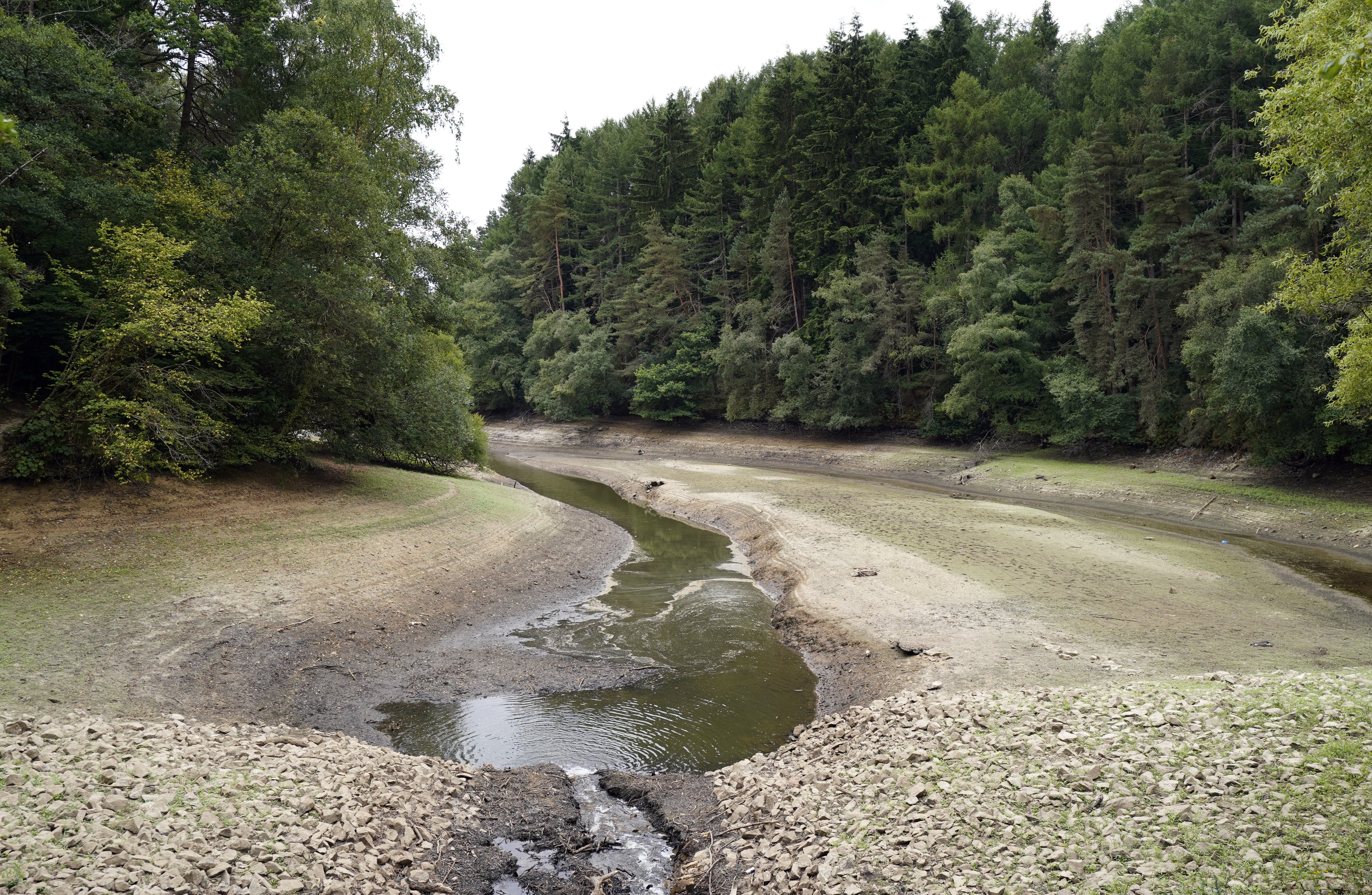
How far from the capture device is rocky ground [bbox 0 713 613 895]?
573 cm

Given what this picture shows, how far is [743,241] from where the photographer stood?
59.1 m

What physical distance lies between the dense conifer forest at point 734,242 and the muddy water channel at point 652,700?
8.77 meters

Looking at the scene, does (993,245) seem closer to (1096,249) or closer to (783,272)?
(1096,249)

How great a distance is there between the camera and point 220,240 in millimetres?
18375

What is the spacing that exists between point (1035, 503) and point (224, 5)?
113 feet

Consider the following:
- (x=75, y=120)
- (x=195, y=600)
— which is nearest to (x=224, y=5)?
(x=75, y=120)

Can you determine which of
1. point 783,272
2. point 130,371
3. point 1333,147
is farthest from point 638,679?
point 783,272

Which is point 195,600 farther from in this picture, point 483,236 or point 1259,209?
point 483,236

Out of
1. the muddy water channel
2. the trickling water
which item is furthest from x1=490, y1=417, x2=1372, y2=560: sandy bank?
the trickling water

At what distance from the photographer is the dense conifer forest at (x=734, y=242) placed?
49.1 ft

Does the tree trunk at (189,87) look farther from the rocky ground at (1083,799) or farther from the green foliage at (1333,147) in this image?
the green foliage at (1333,147)

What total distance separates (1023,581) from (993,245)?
2943 centimetres

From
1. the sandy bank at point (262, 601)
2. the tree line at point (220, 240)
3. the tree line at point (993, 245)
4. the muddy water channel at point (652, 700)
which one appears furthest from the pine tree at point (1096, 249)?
the tree line at point (220, 240)

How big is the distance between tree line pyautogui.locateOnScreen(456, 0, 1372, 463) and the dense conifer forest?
22cm
